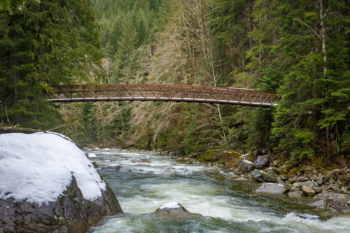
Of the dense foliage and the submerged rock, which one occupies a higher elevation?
the dense foliage

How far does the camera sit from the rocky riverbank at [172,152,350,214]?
6441 millimetres

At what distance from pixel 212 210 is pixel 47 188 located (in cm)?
357

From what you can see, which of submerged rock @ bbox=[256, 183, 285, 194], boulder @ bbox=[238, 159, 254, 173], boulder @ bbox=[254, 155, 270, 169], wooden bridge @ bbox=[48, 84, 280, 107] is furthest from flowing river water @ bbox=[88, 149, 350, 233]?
wooden bridge @ bbox=[48, 84, 280, 107]

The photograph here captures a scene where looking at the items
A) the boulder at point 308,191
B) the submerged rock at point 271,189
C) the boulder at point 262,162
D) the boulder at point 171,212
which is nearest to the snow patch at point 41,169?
the boulder at point 171,212

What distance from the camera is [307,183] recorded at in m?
8.18

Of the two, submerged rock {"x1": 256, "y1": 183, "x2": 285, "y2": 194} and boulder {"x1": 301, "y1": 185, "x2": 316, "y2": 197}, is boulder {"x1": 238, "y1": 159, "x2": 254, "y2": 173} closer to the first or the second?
submerged rock {"x1": 256, "y1": 183, "x2": 285, "y2": 194}

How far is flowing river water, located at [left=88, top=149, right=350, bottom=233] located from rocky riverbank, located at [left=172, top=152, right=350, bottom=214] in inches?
18.2

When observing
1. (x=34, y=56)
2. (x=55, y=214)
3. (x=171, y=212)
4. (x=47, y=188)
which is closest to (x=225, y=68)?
(x=34, y=56)

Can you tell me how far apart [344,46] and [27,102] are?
1230cm

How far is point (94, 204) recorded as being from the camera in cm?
410

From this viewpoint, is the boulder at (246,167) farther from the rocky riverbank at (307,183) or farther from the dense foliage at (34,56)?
the dense foliage at (34,56)

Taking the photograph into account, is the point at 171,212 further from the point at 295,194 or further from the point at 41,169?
the point at 295,194

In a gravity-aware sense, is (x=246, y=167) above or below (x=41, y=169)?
below

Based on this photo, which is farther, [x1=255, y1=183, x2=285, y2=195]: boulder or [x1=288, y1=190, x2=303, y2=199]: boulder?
[x1=255, y1=183, x2=285, y2=195]: boulder
